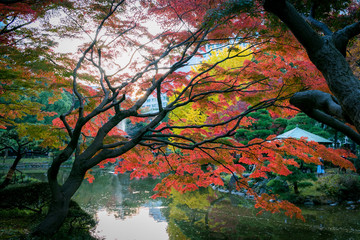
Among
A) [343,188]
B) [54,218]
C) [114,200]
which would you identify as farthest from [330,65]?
[114,200]

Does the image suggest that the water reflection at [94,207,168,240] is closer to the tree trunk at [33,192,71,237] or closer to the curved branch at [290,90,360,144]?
the tree trunk at [33,192,71,237]

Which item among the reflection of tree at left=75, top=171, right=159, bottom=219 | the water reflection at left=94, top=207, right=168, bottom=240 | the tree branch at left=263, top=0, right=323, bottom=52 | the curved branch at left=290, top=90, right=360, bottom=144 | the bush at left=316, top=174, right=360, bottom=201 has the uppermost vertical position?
the tree branch at left=263, top=0, right=323, bottom=52

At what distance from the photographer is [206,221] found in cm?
744

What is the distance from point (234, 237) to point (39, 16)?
7026 mm

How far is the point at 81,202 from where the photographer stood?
9.95 metres

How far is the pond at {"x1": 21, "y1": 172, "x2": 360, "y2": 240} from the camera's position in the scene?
6270mm

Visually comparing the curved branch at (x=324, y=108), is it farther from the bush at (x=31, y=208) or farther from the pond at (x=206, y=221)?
the bush at (x=31, y=208)

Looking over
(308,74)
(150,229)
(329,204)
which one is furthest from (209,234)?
(329,204)

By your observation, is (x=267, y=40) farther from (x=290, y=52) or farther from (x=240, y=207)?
(x=240, y=207)

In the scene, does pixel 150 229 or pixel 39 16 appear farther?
pixel 150 229

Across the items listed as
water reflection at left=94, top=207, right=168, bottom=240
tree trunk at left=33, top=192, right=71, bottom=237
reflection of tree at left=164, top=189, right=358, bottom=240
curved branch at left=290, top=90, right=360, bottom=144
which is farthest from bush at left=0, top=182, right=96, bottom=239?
curved branch at left=290, top=90, right=360, bottom=144

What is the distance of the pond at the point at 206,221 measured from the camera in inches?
247

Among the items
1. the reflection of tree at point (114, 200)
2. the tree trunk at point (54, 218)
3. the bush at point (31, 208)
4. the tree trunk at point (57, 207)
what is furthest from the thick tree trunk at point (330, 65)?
the reflection of tree at point (114, 200)

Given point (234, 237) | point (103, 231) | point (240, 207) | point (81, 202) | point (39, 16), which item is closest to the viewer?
point (39, 16)
